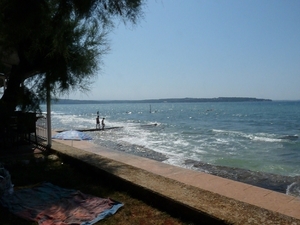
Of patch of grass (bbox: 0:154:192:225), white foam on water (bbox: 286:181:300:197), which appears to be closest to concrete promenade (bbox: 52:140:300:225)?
patch of grass (bbox: 0:154:192:225)

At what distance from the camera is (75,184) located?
4992 millimetres

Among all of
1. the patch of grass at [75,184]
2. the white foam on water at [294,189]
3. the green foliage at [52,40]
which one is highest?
the green foliage at [52,40]

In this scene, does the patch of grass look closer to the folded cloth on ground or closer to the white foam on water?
the folded cloth on ground

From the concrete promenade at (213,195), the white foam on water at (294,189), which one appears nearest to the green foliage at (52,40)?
the concrete promenade at (213,195)

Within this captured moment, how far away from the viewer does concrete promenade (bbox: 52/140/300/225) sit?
3078mm

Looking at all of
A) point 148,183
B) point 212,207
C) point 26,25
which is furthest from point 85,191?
point 26,25

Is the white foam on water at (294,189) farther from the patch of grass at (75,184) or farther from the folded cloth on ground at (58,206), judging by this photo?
the folded cloth on ground at (58,206)

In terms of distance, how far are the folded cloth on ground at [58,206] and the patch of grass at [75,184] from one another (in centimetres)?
12

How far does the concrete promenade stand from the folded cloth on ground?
679 mm

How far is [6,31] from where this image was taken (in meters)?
5.82

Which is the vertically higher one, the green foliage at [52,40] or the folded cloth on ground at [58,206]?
the green foliage at [52,40]

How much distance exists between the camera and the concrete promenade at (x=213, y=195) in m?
3.08

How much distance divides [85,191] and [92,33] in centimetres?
538

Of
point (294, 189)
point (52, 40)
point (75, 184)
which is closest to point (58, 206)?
point (75, 184)
